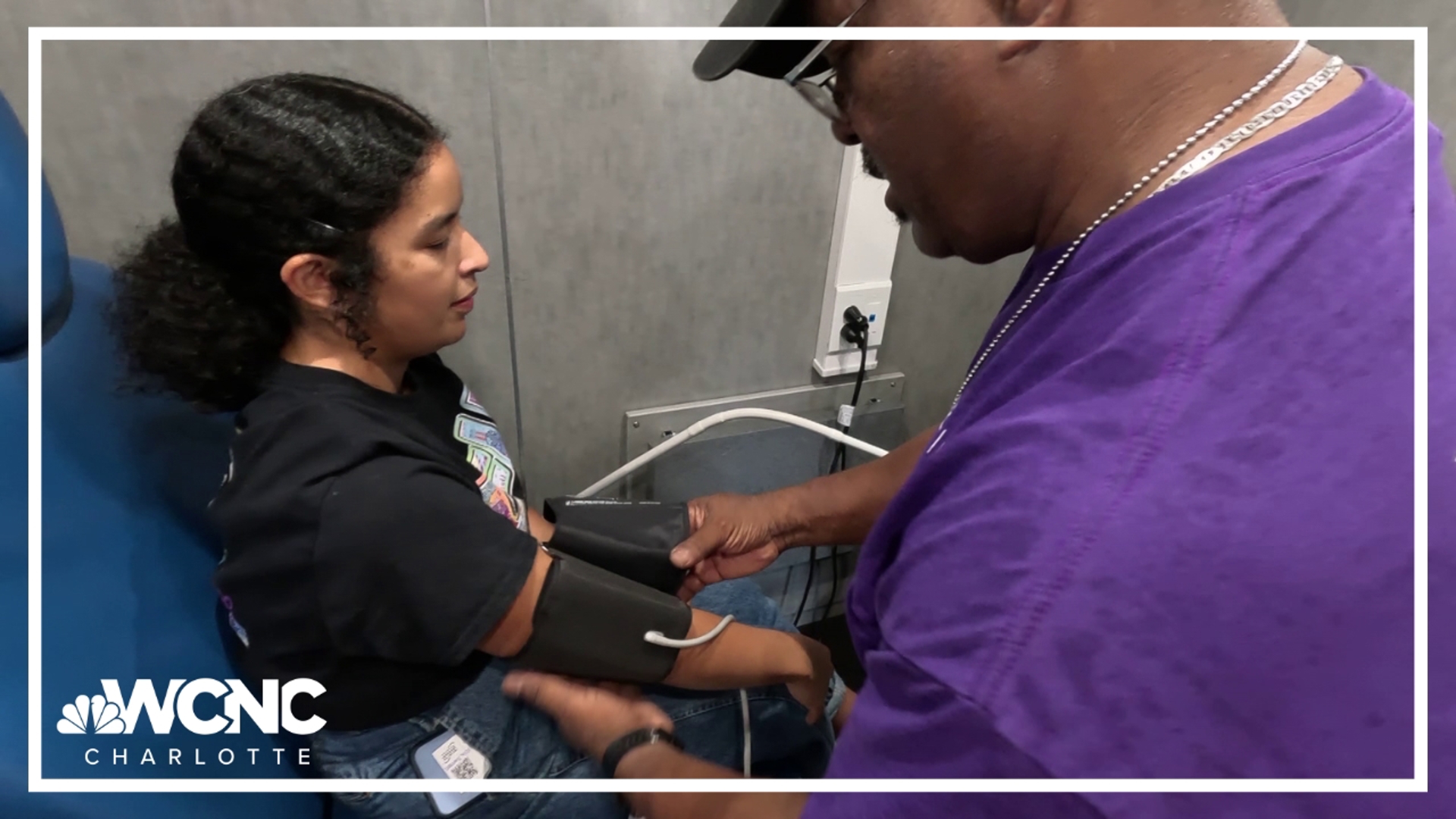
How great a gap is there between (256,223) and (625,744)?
1.92 ft

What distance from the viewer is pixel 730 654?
2.77ft

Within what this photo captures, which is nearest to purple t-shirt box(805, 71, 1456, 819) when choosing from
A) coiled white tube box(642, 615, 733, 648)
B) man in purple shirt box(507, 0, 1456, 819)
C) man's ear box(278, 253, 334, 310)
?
man in purple shirt box(507, 0, 1456, 819)

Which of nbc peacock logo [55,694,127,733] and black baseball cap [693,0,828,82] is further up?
black baseball cap [693,0,828,82]

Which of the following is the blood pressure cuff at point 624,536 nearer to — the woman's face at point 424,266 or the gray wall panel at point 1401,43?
the woman's face at point 424,266

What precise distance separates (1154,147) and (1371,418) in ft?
0.62

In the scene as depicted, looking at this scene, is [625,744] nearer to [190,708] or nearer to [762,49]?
[190,708]

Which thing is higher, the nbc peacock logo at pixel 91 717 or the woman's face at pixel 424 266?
the woman's face at pixel 424 266

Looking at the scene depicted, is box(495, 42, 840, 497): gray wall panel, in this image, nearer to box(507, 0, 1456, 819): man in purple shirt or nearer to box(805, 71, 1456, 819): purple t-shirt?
box(507, 0, 1456, 819): man in purple shirt

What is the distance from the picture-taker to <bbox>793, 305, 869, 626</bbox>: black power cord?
123 centimetres

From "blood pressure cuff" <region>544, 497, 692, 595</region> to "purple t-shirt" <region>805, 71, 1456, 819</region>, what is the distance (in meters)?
0.53

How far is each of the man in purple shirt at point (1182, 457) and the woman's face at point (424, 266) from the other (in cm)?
38

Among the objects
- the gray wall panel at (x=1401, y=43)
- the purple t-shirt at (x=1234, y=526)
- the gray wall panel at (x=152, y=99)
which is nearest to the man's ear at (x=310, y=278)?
the gray wall panel at (x=152, y=99)

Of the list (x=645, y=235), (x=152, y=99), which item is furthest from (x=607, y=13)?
(x=152, y=99)

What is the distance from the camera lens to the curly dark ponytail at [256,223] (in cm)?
68
